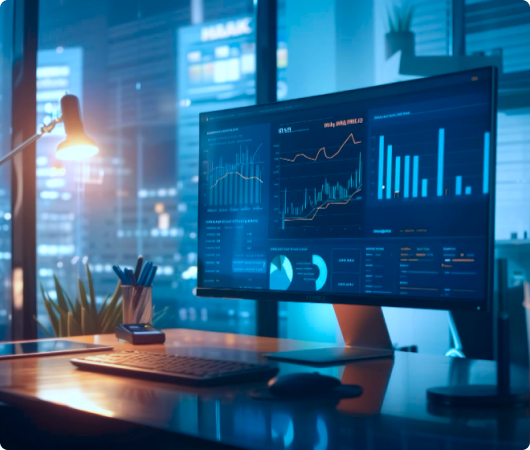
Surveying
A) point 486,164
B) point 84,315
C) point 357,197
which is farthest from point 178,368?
point 84,315

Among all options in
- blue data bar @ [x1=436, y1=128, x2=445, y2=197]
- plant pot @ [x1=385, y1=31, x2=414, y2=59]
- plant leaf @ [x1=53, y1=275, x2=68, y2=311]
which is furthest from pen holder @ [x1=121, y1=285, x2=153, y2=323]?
plant pot @ [x1=385, y1=31, x2=414, y2=59]

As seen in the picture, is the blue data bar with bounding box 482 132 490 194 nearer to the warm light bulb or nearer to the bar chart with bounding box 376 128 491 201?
the bar chart with bounding box 376 128 491 201

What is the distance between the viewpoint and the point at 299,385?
2.85ft

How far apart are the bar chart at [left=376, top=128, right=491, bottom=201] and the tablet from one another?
0.75 meters

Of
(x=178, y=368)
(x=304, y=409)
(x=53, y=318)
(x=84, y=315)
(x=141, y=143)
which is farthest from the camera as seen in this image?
(x=141, y=143)

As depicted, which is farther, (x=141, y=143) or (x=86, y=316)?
(x=141, y=143)

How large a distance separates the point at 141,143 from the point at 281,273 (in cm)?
193

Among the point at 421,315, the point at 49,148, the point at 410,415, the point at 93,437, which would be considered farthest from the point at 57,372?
the point at 49,148

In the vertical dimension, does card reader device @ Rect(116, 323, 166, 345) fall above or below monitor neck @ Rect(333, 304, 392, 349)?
below

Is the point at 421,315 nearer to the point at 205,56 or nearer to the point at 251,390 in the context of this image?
the point at 205,56

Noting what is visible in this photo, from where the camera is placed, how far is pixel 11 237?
9.46 feet

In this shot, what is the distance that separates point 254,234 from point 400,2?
185 cm

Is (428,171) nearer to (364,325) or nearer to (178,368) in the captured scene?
(364,325)

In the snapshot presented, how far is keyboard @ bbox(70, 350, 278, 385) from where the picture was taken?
987 millimetres
